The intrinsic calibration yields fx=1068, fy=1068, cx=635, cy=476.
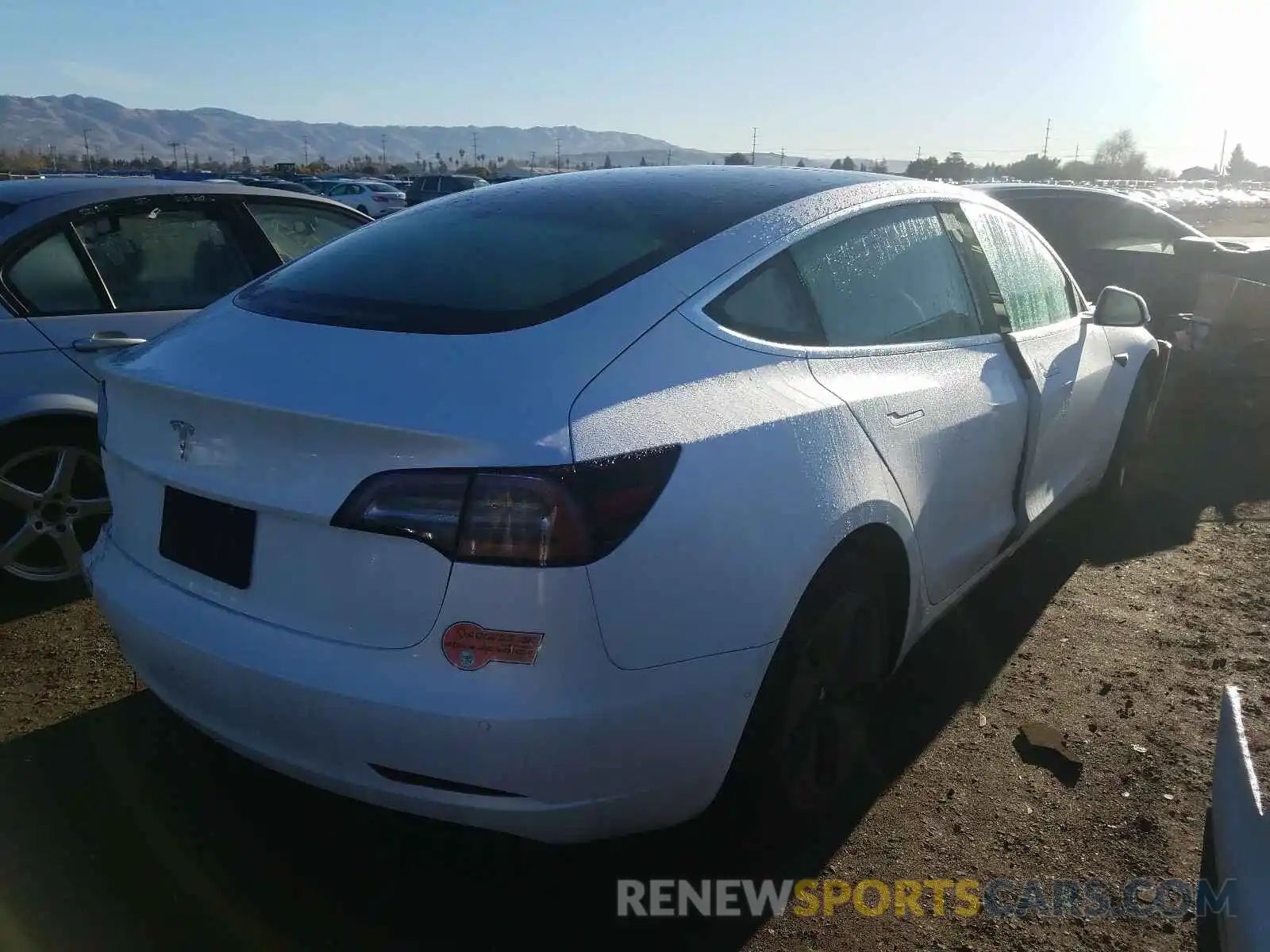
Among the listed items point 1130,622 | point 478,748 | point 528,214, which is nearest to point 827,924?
point 478,748

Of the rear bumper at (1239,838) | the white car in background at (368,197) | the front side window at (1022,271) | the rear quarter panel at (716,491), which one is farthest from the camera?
the white car in background at (368,197)

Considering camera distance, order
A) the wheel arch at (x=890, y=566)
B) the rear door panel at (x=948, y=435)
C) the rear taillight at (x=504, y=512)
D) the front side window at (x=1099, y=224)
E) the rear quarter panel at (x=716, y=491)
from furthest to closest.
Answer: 1. the front side window at (x=1099, y=224)
2. the rear door panel at (x=948, y=435)
3. the wheel arch at (x=890, y=566)
4. the rear quarter panel at (x=716, y=491)
5. the rear taillight at (x=504, y=512)

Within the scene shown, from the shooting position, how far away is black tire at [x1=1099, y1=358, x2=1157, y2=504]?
5426 millimetres

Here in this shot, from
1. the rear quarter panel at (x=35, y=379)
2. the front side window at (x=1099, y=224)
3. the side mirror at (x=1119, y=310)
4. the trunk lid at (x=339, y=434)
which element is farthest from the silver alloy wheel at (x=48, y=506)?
the front side window at (x=1099, y=224)

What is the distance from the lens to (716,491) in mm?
2219

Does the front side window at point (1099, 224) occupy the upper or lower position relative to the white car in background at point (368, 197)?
lower

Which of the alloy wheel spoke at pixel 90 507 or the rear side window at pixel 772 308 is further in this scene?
the alloy wheel spoke at pixel 90 507

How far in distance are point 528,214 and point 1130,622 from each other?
2.99 metres

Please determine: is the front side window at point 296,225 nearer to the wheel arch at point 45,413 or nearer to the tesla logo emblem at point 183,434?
the wheel arch at point 45,413

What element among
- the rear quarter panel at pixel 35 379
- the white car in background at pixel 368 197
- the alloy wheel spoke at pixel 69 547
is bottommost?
the alloy wheel spoke at pixel 69 547

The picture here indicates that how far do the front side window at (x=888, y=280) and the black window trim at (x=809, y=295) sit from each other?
2 cm

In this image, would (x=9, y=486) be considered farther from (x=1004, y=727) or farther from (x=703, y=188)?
(x=1004, y=727)

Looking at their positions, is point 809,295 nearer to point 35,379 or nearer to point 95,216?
point 35,379

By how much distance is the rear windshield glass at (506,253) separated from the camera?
245cm
